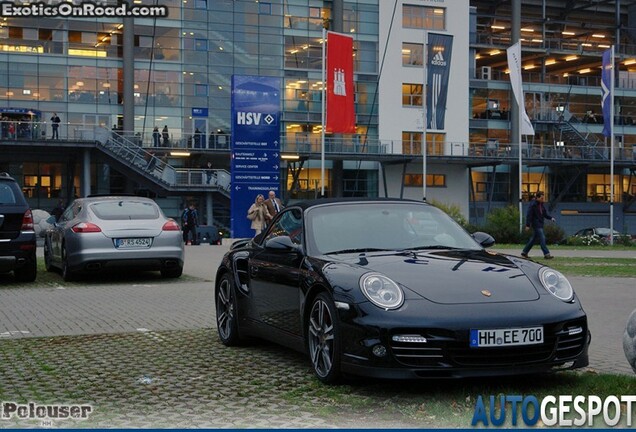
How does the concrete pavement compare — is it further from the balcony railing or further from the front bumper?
the balcony railing

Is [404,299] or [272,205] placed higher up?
[404,299]

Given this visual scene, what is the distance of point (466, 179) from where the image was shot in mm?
70688

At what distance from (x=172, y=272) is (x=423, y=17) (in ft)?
183

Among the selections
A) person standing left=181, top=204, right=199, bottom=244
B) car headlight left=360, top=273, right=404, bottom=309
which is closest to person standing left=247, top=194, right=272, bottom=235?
person standing left=181, top=204, right=199, bottom=244

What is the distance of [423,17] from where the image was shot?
230ft

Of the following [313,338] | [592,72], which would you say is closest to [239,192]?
[313,338]

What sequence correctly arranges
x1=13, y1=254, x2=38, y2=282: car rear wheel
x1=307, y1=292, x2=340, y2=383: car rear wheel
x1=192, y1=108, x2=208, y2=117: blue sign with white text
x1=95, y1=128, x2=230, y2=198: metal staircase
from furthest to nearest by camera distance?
x1=192, y1=108, x2=208, y2=117: blue sign with white text
x1=95, y1=128, x2=230, y2=198: metal staircase
x1=13, y1=254, x2=38, y2=282: car rear wheel
x1=307, y1=292, x2=340, y2=383: car rear wheel

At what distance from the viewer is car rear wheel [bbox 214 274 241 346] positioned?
8.76m

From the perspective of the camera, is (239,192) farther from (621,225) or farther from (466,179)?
(621,225)

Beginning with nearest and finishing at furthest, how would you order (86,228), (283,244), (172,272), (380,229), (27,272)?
1. (283,244)
2. (380,229)
3. (86,228)
4. (27,272)
5. (172,272)

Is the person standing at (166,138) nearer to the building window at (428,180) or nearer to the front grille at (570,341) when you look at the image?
the building window at (428,180)

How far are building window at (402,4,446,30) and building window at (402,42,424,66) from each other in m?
1.52

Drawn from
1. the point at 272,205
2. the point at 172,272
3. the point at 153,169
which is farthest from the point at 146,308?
the point at 153,169

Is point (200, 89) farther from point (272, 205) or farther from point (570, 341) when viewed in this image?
point (570, 341)
